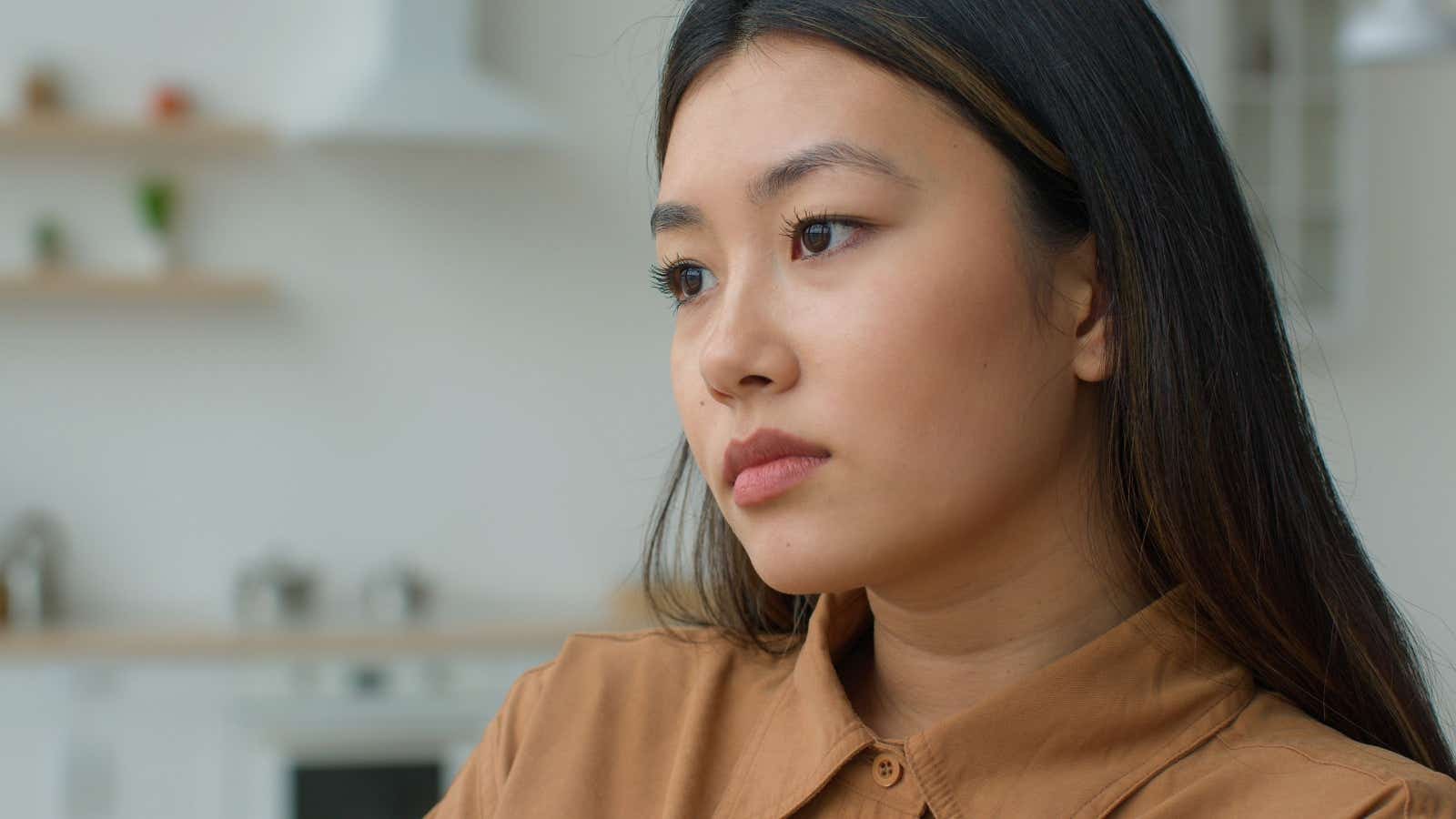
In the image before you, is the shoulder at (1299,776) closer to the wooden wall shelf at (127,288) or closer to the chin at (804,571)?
the chin at (804,571)

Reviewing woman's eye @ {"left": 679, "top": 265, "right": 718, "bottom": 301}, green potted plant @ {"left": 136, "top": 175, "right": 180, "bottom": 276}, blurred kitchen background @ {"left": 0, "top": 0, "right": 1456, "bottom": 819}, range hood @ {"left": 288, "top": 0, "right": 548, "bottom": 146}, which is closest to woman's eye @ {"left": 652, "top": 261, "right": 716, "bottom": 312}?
woman's eye @ {"left": 679, "top": 265, "right": 718, "bottom": 301}

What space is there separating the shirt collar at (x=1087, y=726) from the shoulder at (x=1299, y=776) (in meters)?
0.01

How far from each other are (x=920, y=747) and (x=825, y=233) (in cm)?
30

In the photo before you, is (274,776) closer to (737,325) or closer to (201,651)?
(201,651)

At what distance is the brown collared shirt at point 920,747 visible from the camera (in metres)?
0.81

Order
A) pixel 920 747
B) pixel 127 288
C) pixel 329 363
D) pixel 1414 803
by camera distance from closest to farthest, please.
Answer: pixel 1414 803 < pixel 920 747 < pixel 127 288 < pixel 329 363

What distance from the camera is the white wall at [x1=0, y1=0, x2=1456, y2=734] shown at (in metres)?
3.73

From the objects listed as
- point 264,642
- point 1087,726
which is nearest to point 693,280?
point 1087,726

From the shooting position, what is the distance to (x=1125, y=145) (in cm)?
86

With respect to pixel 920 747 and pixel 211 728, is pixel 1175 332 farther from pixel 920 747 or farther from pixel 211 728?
pixel 211 728

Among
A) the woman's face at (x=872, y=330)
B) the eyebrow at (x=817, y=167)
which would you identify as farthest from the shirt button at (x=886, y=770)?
the eyebrow at (x=817, y=167)

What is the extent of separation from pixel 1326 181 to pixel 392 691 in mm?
2882

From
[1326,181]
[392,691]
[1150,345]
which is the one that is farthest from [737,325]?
[1326,181]

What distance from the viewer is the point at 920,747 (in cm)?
87
